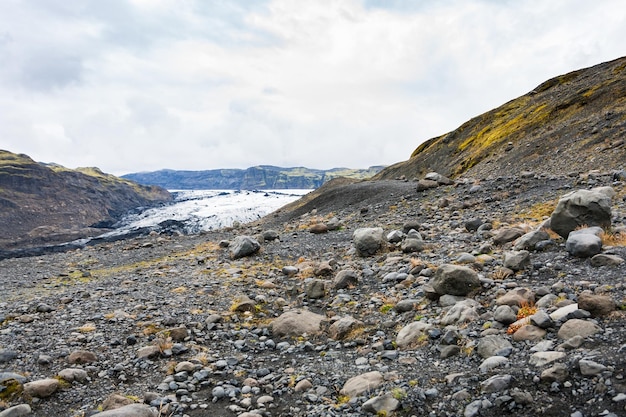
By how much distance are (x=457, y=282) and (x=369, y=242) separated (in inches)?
274

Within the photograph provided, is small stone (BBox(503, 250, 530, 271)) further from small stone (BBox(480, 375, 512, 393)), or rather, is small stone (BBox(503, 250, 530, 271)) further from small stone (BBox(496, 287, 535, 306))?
small stone (BBox(480, 375, 512, 393))

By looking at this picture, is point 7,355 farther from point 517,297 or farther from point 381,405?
point 517,297

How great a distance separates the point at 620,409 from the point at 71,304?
14978mm

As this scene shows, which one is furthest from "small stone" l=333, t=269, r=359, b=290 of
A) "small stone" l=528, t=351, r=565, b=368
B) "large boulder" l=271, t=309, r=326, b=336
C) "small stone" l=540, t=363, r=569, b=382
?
"small stone" l=540, t=363, r=569, b=382

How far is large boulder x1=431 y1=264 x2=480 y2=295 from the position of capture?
32.2 feet

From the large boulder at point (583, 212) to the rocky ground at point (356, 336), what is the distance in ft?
1.74

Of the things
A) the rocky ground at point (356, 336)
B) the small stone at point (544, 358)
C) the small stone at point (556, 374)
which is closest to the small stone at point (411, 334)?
the rocky ground at point (356, 336)

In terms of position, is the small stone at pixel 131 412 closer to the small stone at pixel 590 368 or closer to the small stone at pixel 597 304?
the small stone at pixel 590 368

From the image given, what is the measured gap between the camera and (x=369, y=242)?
1666 cm

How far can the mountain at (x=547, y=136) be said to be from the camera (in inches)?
1245

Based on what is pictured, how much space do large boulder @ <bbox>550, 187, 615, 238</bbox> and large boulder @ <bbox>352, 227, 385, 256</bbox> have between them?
687cm

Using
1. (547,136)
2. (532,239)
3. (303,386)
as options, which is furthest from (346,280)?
(547,136)

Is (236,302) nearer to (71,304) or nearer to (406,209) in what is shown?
(71,304)

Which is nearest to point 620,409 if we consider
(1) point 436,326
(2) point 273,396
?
(1) point 436,326
